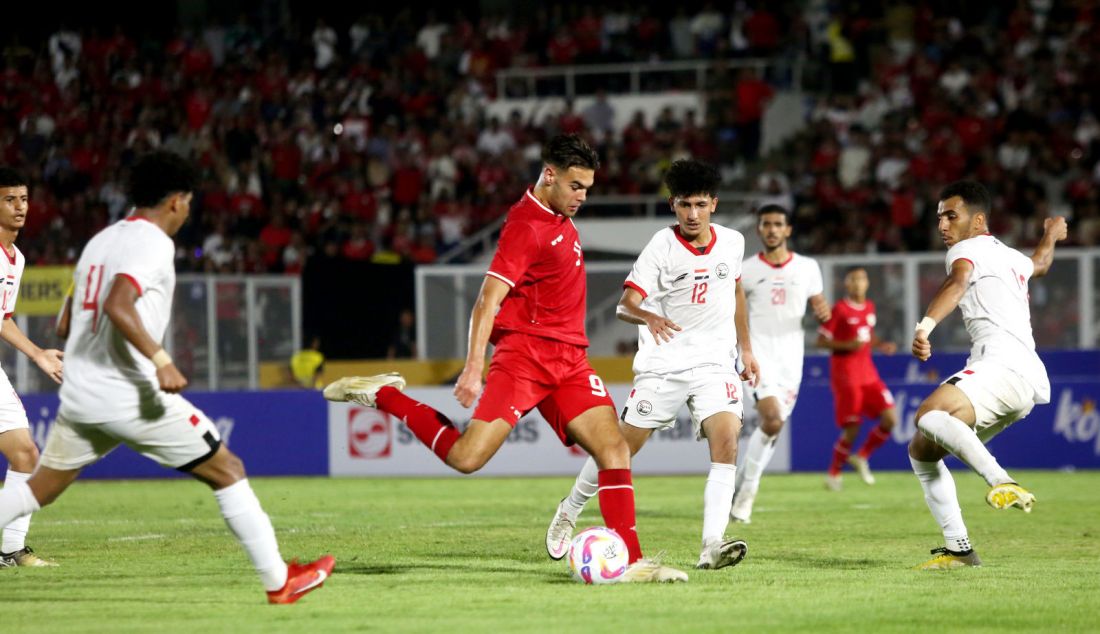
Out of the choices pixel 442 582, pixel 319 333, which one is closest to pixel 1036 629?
pixel 442 582

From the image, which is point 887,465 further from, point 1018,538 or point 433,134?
→ point 433,134

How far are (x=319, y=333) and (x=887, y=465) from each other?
342 inches

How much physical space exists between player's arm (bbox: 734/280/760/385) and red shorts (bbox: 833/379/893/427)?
6.45 m

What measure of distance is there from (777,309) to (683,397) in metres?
4.10

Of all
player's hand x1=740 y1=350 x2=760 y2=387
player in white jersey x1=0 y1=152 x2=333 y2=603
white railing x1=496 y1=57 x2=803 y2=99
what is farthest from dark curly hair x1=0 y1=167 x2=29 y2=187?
white railing x1=496 y1=57 x2=803 y2=99

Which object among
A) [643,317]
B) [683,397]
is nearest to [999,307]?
[683,397]

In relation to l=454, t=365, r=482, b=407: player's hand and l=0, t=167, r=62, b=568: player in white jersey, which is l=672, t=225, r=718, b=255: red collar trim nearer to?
l=454, t=365, r=482, b=407: player's hand

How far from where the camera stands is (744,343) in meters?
10.6

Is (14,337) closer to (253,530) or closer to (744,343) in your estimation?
(253,530)

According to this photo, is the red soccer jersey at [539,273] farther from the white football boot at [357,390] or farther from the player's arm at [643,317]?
the white football boot at [357,390]

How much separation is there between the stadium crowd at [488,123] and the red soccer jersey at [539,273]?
1561 cm

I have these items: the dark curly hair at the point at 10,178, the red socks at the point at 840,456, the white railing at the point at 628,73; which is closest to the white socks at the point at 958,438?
the dark curly hair at the point at 10,178

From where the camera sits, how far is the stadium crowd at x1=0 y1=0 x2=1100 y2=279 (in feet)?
82.5

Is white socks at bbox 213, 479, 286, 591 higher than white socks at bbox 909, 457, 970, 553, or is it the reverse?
white socks at bbox 213, 479, 286, 591
